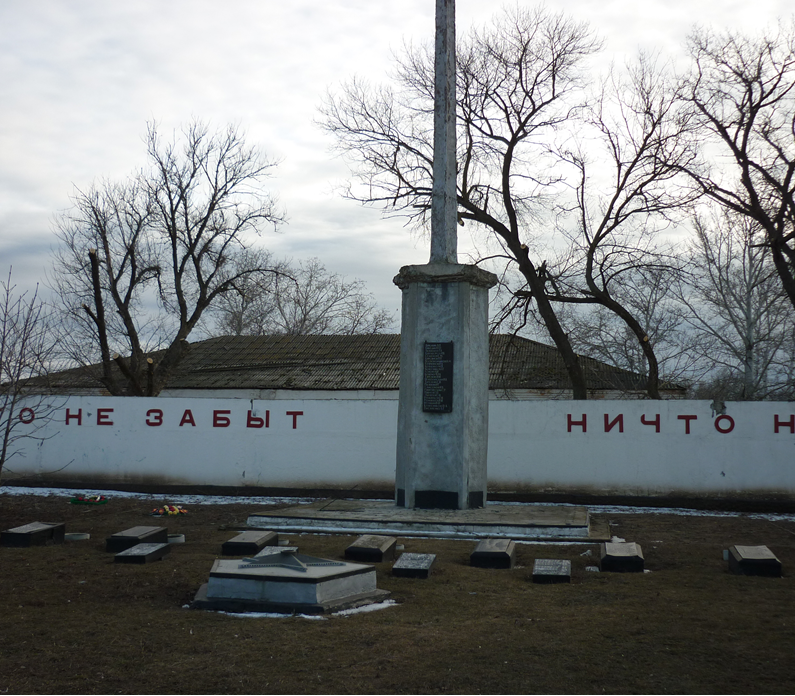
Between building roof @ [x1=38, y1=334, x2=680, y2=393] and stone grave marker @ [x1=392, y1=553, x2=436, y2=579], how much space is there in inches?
571

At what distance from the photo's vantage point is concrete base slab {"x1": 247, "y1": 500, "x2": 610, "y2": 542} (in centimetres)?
870

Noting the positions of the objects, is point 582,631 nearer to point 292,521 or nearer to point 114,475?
point 292,521

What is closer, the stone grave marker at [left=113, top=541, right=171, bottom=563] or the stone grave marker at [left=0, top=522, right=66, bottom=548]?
the stone grave marker at [left=113, top=541, right=171, bottom=563]

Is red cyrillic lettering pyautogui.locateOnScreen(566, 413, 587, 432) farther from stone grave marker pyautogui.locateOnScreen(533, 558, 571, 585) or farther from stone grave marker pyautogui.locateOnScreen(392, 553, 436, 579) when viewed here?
stone grave marker pyautogui.locateOnScreen(392, 553, 436, 579)

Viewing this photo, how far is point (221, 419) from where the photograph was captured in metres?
13.7

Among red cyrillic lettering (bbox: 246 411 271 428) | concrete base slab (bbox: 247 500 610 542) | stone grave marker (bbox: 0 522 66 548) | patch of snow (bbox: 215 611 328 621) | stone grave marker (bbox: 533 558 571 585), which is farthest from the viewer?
red cyrillic lettering (bbox: 246 411 271 428)

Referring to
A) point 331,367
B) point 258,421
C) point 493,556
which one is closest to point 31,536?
point 493,556

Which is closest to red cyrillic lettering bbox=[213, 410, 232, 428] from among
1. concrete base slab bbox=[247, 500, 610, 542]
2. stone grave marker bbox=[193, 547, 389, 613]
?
concrete base slab bbox=[247, 500, 610, 542]

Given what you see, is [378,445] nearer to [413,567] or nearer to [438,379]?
[438,379]

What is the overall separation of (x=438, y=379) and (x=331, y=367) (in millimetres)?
14804

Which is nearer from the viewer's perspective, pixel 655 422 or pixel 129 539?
pixel 129 539

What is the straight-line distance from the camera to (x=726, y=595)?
19.4ft

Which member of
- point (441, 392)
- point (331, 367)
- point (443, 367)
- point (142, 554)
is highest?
point (331, 367)

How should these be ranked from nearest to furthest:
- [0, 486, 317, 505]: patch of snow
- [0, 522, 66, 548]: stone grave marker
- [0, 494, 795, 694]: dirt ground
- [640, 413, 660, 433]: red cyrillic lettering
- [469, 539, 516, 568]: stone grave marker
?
[0, 494, 795, 694]: dirt ground < [469, 539, 516, 568]: stone grave marker < [0, 522, 66, 548]: stone grave marker < [640, 413, 660, 433]: red cyrillic lettering < [0, 486, 317, 505]: patch of snow
